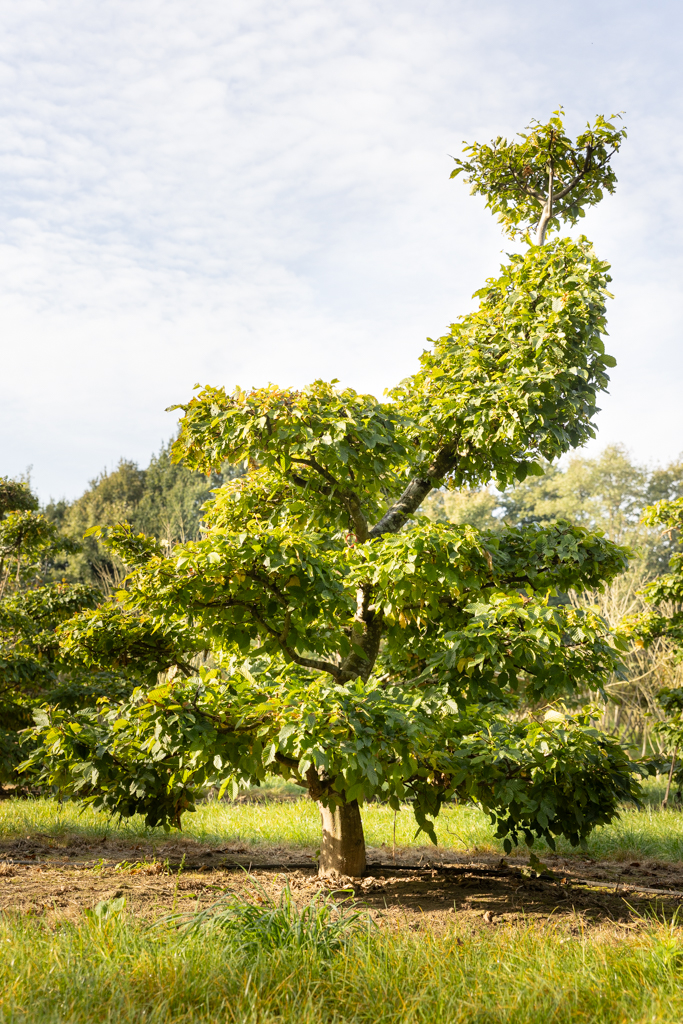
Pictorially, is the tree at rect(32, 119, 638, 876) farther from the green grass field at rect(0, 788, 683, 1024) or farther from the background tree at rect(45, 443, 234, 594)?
the background tree at rect(45, 443, 234, 594)

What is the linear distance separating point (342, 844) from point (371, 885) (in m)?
0.30

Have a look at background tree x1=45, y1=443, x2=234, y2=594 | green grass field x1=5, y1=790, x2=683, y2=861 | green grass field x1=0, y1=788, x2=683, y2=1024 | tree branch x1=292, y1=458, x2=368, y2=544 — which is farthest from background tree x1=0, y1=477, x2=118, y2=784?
background tree x1=45, y1=443, x2=234, y2=594

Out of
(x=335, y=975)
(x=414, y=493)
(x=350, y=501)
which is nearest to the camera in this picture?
(x=335, y=975)

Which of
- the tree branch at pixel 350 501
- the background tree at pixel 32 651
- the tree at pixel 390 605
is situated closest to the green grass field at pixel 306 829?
the background tree at pixel 32 651

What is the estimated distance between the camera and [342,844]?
4.46 meters

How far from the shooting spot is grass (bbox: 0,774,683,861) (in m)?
6.63

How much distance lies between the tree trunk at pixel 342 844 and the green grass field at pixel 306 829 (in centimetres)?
221

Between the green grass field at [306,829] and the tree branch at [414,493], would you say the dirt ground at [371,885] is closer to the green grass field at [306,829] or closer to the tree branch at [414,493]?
the green grass field at [306,829]

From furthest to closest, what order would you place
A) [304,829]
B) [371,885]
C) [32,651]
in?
1. [304,829]
2. [32,651]
3. [371,885]

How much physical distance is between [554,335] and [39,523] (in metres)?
6.76

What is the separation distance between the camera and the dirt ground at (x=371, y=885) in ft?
12.4

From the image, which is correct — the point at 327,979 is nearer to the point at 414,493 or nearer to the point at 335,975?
the point at 335,975

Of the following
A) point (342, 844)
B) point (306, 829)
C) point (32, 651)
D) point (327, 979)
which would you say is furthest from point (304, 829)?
point (327, 979)

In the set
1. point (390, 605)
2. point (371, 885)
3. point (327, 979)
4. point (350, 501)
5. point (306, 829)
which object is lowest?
point (306, 829)
